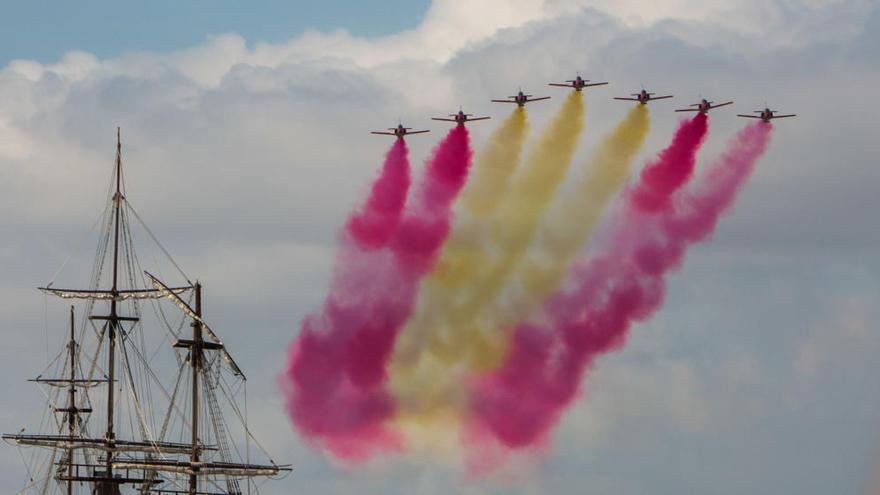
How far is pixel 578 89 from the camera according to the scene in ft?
620

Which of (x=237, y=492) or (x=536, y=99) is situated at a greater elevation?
(x=536, y=99)

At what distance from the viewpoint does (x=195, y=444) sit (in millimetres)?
194375

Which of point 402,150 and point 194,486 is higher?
point 402,150

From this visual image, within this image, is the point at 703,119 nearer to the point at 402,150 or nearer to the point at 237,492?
the point at 402,150

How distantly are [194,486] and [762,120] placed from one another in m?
57.7

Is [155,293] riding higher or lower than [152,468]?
higher

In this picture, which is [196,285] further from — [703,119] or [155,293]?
[703,119]

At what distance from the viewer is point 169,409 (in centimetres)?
19388

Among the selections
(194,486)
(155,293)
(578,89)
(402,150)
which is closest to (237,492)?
(194,486)

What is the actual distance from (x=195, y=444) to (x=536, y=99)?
4135 centimetres

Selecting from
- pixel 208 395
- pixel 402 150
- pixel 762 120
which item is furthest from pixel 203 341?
pixel 762 120

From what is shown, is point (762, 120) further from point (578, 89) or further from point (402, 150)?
point (402, 150)

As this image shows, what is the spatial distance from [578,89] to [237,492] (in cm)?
4660

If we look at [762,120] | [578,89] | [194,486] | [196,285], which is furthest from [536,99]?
[194,486]
